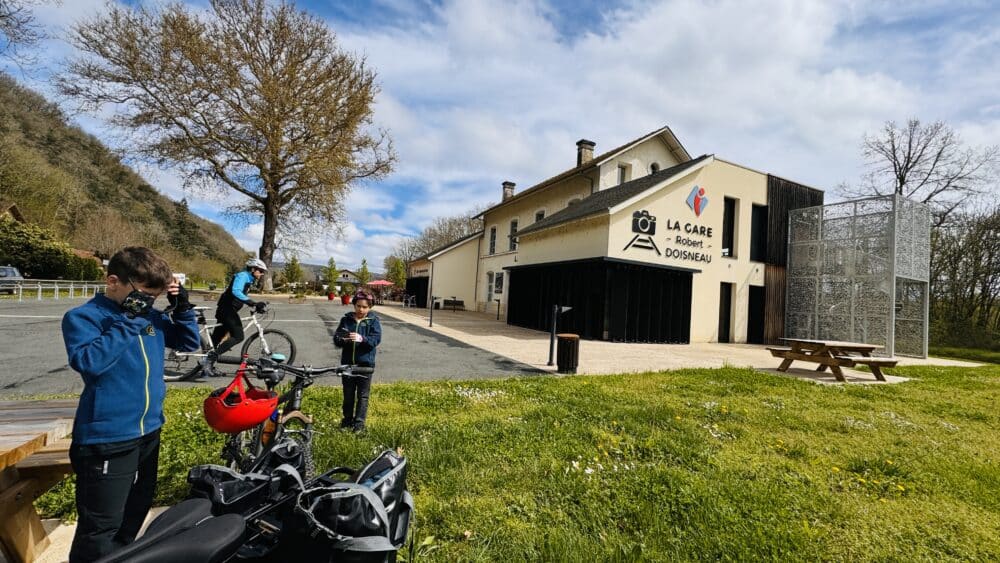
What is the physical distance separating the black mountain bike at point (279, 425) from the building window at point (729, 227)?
60.4 ft

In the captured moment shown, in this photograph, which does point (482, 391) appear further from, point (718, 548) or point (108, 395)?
point (108, 395)

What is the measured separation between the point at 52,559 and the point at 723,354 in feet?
47.7

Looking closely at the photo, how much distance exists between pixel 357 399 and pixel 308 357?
521cm

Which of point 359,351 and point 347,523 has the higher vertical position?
point 359,351

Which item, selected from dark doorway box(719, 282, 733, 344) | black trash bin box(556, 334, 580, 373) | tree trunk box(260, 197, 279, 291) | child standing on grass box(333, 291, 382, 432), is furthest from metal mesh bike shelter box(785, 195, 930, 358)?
tree trunk box(260, 197, 279, 291)

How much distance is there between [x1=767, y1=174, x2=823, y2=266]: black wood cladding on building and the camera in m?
18.3

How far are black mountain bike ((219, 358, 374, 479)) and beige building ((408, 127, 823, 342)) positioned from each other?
12542 mm

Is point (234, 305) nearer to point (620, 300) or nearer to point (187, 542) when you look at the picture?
point (187, 542)

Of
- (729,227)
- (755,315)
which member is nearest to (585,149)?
(729,227)

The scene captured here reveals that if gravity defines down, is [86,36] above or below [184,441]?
above

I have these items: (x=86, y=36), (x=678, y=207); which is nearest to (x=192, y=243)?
(x=86, y=36)

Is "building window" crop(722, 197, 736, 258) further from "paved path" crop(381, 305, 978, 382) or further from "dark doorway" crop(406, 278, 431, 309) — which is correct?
"dark doorway" crop(406, 278, 431, 309)

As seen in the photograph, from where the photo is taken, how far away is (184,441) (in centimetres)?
376

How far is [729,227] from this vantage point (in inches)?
702
